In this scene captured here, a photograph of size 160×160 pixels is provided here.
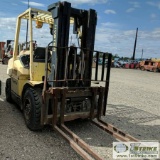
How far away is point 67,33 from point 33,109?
1.77m

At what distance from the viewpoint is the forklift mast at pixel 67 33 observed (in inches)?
199

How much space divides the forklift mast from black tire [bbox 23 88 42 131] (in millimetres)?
480

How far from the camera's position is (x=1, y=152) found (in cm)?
427

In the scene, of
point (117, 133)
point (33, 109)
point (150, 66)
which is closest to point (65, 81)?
point (33, 109)

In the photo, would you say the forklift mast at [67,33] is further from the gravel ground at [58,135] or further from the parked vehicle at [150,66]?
the parked vehicle at [150,66]

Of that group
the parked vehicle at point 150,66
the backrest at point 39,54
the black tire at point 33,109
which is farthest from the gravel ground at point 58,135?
the parked vehicle at point 150,66

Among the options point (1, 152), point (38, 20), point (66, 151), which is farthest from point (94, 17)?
point (1, 152)

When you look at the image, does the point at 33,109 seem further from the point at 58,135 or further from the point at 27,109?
the point at 58,135

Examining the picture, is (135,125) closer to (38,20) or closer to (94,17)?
(94,17)

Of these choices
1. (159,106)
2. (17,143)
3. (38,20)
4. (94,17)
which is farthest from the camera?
(159,106)

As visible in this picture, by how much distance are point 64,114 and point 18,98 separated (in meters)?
1.91

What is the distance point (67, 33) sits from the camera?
5.20 meters

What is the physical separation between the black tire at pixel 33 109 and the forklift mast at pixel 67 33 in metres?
0.48

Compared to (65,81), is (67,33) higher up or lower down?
higher up
